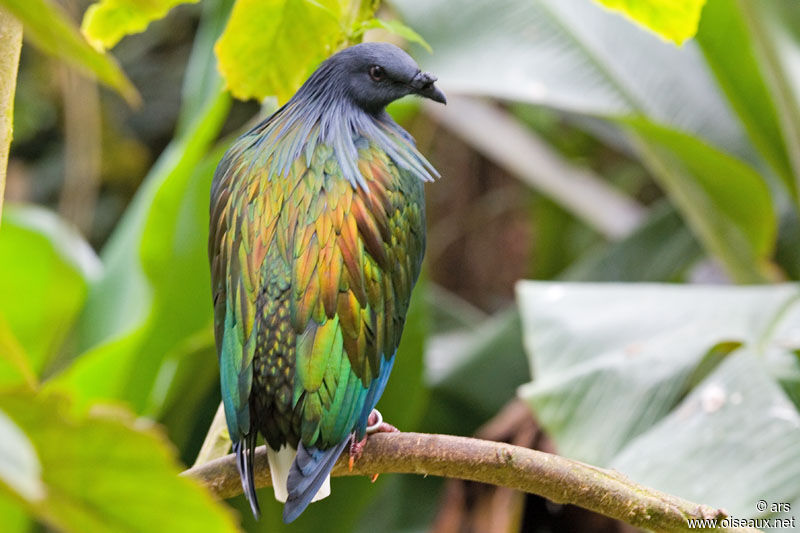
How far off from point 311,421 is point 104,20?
1.40ft

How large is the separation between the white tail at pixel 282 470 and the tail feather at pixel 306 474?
2 cm

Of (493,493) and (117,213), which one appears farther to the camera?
(117,213)

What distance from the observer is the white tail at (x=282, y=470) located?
2.40 ft

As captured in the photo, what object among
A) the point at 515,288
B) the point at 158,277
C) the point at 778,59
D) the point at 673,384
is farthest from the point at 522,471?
the point at 515,288

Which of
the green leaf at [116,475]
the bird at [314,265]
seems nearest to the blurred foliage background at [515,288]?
the green leaf at [116,475]

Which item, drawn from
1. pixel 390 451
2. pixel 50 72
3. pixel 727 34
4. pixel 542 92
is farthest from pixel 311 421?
pixel 50 72

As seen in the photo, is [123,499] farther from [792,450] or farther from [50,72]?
[50,72]

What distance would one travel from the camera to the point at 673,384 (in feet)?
4.86

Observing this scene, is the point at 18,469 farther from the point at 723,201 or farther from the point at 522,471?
the point at 723,201

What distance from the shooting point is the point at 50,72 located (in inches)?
136

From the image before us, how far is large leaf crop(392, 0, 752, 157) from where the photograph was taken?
1900 millimetres

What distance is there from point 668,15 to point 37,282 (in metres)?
1.63

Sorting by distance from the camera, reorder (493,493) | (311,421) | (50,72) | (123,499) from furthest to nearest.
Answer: (50,72)
(493,493)
(311,421)
(123,499)

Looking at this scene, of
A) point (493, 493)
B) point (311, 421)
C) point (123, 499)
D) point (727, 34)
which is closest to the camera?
point (123, 499)
